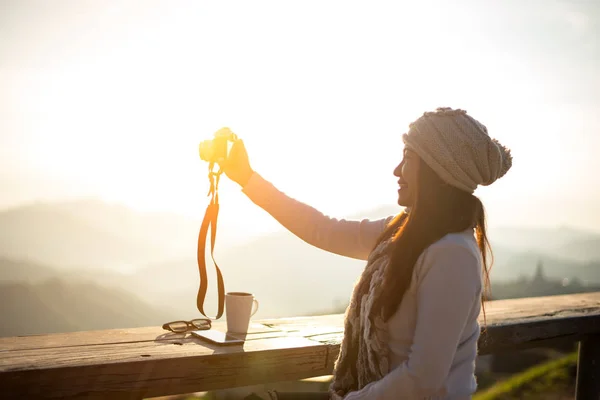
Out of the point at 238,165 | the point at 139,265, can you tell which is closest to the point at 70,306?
the point at 139,265

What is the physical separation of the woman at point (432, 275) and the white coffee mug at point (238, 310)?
67 centimetres

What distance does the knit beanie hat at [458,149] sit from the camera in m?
1.98

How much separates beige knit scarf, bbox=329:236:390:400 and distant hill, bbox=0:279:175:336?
179ft

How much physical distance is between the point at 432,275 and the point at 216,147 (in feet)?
4.51

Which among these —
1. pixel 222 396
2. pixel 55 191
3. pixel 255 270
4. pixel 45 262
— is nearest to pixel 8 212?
pixel 55 191

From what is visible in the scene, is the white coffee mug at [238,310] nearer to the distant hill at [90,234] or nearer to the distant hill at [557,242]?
the distant hill at [557,242]

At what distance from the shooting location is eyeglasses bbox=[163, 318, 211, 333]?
9.18 feet

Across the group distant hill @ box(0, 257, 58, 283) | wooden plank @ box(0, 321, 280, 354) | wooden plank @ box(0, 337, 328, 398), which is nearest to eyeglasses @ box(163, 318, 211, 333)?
wooden plank @ box(0, 321, 280, 354)

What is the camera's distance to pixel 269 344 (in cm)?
260

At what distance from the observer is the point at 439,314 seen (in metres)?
1.83

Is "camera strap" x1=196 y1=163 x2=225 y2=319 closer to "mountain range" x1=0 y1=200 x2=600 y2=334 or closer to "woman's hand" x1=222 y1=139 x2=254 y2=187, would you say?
"woman's hand" x1=222 y1=139 x2=254 y2=187

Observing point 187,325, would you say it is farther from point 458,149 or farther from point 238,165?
point 458,149

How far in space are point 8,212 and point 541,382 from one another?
11207 cm

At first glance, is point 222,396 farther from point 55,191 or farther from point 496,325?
point 55,191
